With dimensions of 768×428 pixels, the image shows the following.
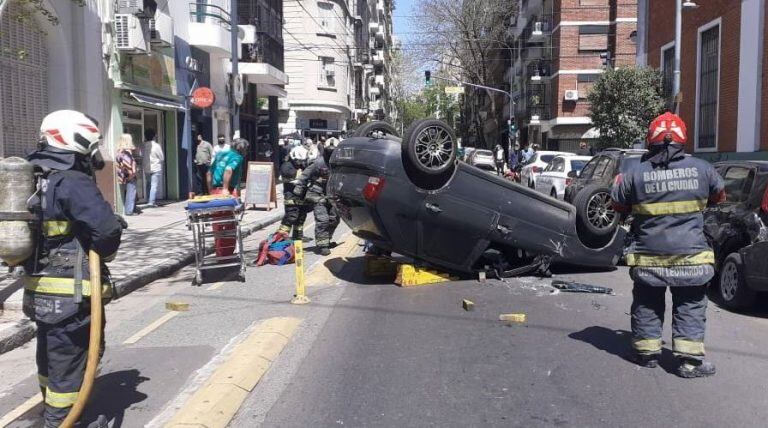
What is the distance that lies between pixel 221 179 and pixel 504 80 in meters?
58.8

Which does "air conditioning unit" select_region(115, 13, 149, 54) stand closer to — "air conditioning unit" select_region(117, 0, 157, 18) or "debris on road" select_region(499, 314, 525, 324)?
"air conditioning unit" select_region(117, 0, 157, 18)

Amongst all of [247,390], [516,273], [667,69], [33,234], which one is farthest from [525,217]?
[667,69]

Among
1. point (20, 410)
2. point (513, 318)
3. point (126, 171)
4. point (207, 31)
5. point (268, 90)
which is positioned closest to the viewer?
point (20, 410)

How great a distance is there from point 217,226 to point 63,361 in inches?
203

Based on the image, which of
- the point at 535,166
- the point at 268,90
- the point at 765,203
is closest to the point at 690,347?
the point at 765,203

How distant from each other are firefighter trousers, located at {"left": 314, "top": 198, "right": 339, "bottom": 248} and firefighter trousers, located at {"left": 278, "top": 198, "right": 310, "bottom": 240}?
296mm

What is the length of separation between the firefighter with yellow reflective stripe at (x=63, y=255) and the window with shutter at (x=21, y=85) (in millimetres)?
9079

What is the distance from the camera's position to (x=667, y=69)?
2270 centimetres

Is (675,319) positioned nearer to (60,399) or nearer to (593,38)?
(60,399)

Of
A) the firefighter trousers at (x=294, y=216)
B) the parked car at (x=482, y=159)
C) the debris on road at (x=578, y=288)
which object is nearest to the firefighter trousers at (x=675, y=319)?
the debris on road at (x=578, y=288)

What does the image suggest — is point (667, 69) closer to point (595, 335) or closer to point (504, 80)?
point (595, 335)

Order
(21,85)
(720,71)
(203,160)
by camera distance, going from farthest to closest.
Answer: (720,71)
(203,160)
(21,85)

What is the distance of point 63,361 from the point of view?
3488 millimetres

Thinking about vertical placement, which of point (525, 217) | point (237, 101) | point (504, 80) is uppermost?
point (504, 80)
